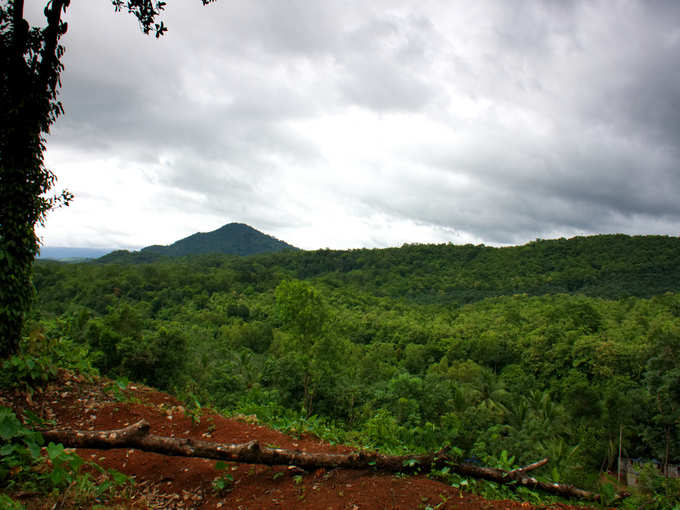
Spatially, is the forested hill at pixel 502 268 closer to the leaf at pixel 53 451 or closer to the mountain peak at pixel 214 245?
the mountain peak at pixel 214 245

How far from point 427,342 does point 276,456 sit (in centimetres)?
4788

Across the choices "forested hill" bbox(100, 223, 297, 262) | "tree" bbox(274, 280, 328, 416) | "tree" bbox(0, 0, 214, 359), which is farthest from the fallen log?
"forested hill" bbox(100, 223, 297, 262)

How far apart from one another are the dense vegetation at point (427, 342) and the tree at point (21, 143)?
1264 millimetres

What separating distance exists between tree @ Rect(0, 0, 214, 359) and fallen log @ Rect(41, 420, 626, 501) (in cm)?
240

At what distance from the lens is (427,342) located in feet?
160

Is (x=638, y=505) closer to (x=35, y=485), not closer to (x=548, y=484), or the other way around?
(x=548, y=484)

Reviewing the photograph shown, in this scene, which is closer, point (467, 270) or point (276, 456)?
point (276, 456)

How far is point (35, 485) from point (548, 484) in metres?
4.41

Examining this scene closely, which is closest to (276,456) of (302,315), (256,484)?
(256,484)

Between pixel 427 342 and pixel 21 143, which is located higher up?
pixel 21 143

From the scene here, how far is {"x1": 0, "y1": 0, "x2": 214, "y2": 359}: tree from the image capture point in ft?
15.0

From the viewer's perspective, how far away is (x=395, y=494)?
3.27m

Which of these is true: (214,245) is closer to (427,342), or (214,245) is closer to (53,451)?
(427,342)

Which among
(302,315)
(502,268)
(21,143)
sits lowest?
(302,315)
